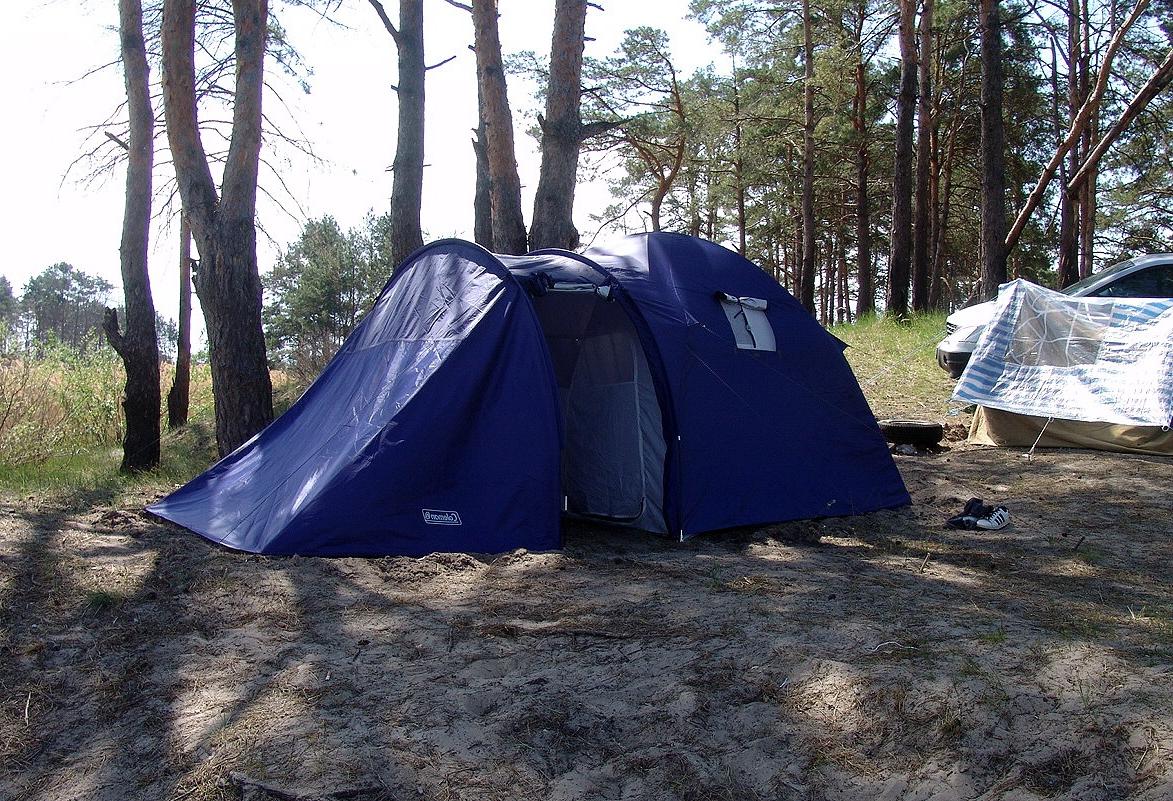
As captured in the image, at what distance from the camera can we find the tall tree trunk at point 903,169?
16266 millimetres

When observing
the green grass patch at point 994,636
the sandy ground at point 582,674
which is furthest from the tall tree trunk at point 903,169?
the green grass patch at point 994,636

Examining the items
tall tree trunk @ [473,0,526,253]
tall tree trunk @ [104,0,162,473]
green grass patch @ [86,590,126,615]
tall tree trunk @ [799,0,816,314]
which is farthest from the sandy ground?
tall tree trunk @ [799,0,816,314]

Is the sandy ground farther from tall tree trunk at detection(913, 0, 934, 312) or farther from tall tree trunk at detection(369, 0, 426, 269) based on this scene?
tall tree trunk at detection(913, 0, 934, 312)

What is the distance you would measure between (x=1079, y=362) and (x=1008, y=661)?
589 cm

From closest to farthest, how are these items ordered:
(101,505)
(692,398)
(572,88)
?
(692,398)
(101,505)
(572,88)

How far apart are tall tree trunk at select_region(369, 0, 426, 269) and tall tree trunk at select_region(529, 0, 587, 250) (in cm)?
224

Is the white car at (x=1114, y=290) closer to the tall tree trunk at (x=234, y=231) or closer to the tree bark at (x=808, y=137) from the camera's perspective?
the tall tree trunk at (x=234, y=231)

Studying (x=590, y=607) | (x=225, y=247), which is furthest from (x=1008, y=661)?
(x=225, y=247)

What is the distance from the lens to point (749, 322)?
6164mm

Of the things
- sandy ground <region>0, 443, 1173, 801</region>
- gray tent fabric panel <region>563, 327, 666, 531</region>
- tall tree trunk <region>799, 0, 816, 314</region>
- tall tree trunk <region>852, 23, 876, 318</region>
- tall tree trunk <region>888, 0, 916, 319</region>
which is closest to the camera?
sandy ground <region>0, 443, 1173, 801</region>

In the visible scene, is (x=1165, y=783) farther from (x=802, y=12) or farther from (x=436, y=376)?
(x=802, y=12)

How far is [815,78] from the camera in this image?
61.0ft

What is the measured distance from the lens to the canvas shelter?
7.51 metres

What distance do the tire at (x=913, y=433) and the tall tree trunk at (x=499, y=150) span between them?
437 centimetres
